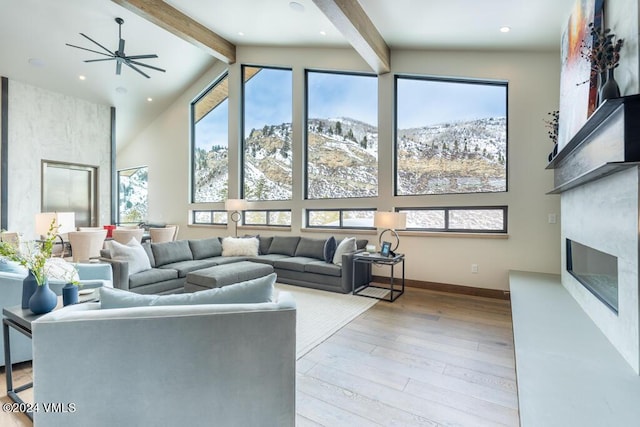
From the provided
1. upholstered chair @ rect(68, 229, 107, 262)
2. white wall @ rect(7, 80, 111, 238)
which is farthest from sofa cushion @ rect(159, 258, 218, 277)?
white wall @ rect(7, 80, 111, 238)

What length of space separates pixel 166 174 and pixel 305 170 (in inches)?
181

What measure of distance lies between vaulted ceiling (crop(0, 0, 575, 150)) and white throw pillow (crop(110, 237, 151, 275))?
3.46 meters

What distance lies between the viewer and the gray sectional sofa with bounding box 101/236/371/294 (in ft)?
13.5

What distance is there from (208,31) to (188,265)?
180 inches

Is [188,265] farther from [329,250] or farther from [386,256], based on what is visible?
[386,256]

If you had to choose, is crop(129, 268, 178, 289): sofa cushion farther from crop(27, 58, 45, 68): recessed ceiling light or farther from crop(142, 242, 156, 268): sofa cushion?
crop(27, 58, 45, 68): recessed ceiling light

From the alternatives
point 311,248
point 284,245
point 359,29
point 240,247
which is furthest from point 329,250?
point 359,29

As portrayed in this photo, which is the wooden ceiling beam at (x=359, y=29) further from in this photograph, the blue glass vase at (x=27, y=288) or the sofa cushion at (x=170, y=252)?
the sofa cushion at (x=170, y=252)

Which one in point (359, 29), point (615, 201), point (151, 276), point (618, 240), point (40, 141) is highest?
point (359, 29)

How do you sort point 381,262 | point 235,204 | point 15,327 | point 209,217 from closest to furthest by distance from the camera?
point 15,327 → point 381,262 → point 235,204 → point 209,217

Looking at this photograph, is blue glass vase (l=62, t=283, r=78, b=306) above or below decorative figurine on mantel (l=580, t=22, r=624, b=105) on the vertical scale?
below

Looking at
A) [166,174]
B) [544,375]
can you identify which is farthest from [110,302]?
[166,174]

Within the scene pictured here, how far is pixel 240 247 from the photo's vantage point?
18.6ft

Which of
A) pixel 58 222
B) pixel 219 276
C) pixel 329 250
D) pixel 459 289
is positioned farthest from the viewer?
pixel 329 250
